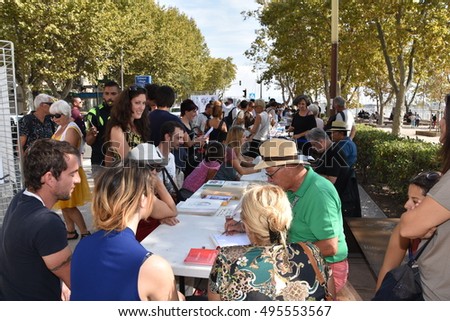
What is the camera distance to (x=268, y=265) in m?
1.87

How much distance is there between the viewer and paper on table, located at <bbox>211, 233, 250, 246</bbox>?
2.79 metres

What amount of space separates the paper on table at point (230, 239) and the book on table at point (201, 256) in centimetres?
15

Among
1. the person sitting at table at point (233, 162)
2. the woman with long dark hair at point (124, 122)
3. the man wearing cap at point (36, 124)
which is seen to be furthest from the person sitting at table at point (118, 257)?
the man wearing cap at point (36, 124)

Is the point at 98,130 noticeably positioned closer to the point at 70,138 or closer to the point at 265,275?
the point at 70,138

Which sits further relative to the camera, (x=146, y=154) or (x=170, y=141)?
Answer: (x=170, y=141)

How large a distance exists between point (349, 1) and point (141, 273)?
11.8m

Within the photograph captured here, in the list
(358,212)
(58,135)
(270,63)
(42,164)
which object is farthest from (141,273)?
(270,63)

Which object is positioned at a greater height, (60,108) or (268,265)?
(60,108)

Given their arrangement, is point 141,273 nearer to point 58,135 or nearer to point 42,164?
point 42,164

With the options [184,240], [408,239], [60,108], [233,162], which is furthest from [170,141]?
[408,239]

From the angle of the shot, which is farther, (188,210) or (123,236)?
(188,210)

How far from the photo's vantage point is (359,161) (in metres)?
9.16

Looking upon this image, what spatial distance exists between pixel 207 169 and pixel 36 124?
104 inches

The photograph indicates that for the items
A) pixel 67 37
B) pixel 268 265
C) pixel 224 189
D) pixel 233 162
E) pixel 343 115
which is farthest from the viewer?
pixel 67 37
